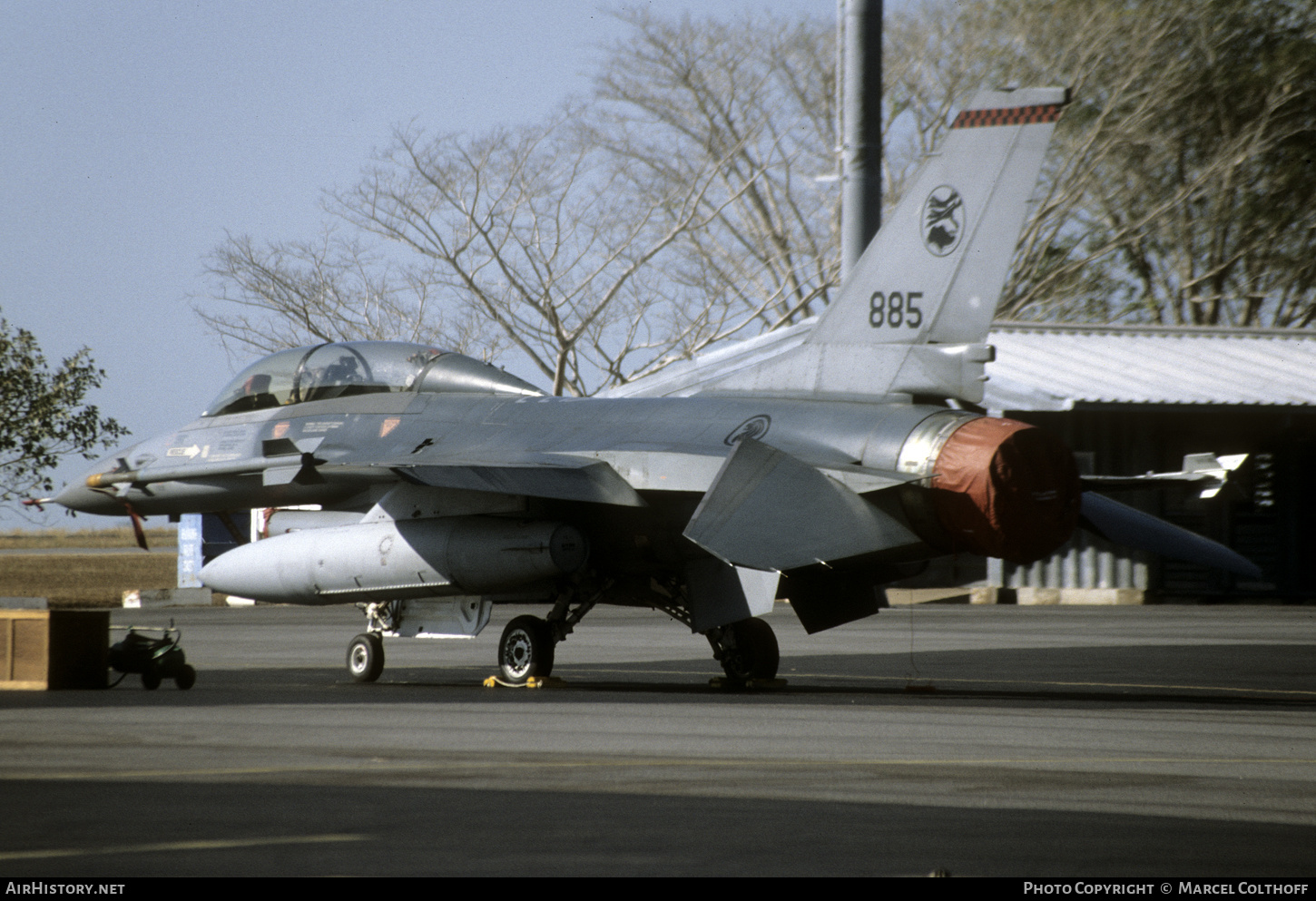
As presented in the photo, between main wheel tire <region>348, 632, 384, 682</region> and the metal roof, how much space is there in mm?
14088

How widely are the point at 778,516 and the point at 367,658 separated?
16.6ft

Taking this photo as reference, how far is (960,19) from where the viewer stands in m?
42.3

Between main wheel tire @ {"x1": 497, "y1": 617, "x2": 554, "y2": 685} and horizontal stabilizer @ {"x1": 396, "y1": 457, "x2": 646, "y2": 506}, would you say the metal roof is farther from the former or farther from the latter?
horizontal stabilizer @ {"x1": 396, "y1": 457, "x2": 646, "y2": 506}

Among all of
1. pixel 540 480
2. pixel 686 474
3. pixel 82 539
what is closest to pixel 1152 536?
pixel 686 474

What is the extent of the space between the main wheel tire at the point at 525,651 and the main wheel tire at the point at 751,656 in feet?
5.33

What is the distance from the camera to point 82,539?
4031 inches

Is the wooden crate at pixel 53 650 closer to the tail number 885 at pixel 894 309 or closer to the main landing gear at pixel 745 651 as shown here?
the main landing gear at pixel 745 651

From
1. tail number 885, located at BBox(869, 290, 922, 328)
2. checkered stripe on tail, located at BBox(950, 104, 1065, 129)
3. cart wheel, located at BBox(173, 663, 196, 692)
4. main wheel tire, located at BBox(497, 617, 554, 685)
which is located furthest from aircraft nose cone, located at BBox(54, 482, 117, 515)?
checkered stripe on tail, located at BBox(950, 104, 1065, 129)

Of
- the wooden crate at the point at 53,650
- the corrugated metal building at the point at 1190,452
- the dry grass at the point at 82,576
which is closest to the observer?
the wooden crate at the point at 53,650

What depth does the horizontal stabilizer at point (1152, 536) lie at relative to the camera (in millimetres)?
12992

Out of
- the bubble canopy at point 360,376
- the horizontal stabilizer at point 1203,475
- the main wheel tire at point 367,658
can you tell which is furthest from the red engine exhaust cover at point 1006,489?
the main wheel tire at point 367,658

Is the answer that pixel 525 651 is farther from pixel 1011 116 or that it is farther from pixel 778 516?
pixel 1011 116

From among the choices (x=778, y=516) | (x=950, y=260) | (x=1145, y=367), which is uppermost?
(x=1145, y=367)
